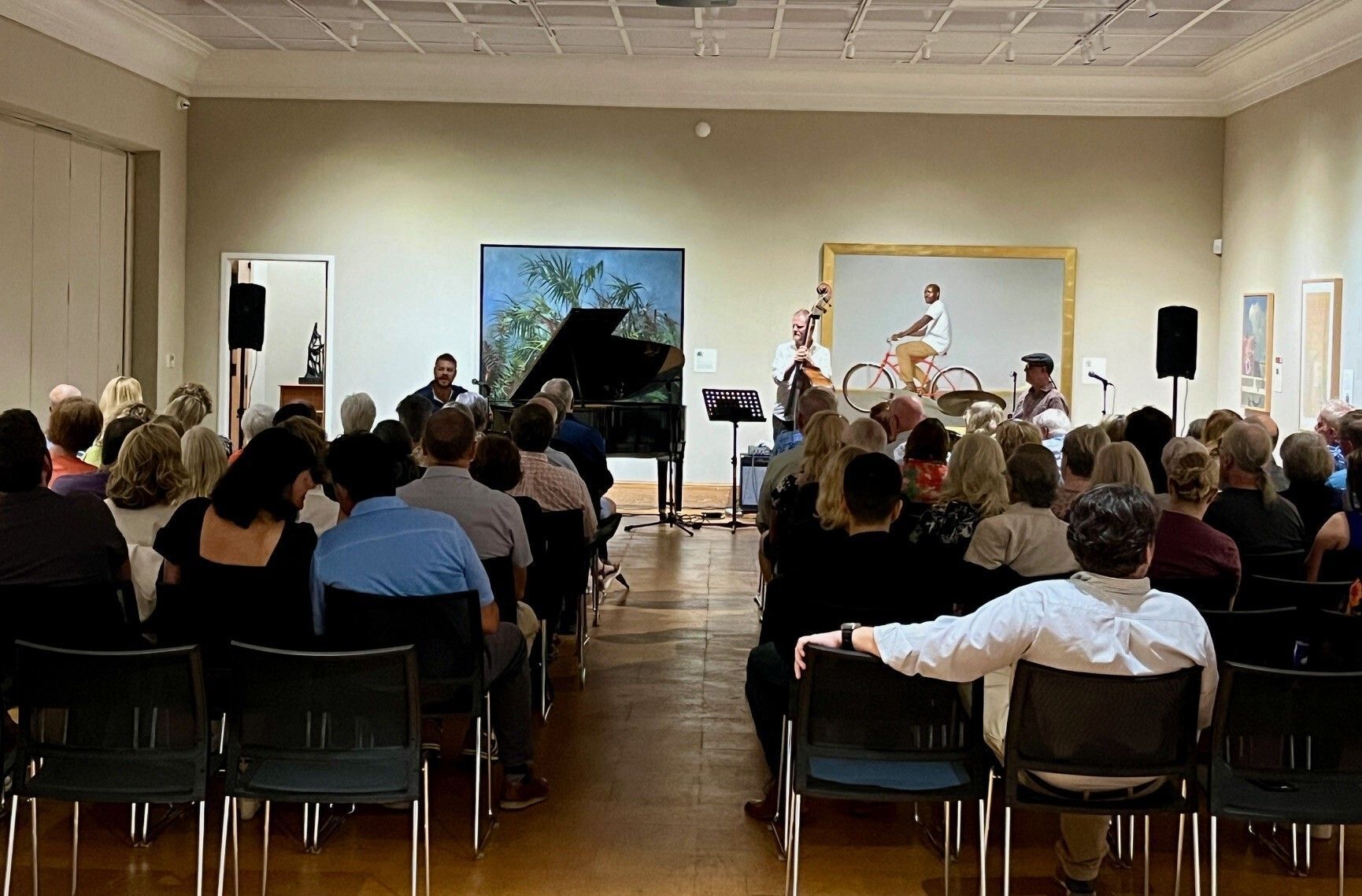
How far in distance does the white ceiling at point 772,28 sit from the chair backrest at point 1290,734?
8.21m

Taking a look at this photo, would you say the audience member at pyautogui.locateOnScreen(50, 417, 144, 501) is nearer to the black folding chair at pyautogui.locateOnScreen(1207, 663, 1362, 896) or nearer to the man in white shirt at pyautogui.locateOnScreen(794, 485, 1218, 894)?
the man in white shirt at pyautogui.locateOnScreen(794, 485, 1218, 894)

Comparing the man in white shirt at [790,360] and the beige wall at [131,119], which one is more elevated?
the beige wall at [131,119]

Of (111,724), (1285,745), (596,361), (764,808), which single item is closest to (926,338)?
(596,361)

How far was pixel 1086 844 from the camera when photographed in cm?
379

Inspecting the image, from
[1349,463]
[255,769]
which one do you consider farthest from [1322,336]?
[255,769]

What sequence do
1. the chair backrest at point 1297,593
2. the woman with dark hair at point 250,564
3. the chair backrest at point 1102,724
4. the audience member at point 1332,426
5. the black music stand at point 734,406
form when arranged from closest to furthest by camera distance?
the chair backrest at point 1102,724
the woman with dark hair at point 250,564
the chair backrest at point 1297,593
the audience member at point 1332,426
the black music stand at point 734,406

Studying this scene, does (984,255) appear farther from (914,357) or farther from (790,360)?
(790,360)

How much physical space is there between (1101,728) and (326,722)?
73.3 inches

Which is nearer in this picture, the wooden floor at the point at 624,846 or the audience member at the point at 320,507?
the wooden floor at the point at 624,846

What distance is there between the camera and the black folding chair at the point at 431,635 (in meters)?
3.79

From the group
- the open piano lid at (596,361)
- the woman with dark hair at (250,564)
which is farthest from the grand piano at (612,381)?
the woman with dark hair at (250,564)

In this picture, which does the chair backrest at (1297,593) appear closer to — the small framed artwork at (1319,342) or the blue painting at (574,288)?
the small framed artwork at (1319,342)

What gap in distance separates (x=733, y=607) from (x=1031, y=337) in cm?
642

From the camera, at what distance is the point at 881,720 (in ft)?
11.5
